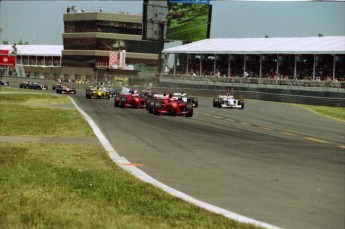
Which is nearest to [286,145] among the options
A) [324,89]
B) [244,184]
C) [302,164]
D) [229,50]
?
[302,164]

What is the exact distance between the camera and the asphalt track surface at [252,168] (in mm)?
7277

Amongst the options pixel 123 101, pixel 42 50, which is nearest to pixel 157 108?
pixel 123 101

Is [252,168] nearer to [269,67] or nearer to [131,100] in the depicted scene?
[131,100]

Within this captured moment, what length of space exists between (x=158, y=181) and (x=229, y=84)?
49379 millimetres

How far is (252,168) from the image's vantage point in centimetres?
1091

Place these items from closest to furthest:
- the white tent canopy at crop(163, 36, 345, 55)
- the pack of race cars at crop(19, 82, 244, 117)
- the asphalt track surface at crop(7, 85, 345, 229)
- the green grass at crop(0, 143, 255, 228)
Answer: the green grass at crop(0, 143, 255, 228), the asphalt track surface at crop(7, 85, 345, 229), the pack of race cars at crop(19, 82, 244, 117), the white tent canopy at crop(163, 36, 345, 55)

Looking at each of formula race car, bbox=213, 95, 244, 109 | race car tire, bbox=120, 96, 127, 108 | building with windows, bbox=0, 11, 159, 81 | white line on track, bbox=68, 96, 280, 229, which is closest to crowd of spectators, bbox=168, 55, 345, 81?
formula race car, bbox=213, 95, 244, 109

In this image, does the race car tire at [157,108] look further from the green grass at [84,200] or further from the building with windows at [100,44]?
the building with windows at [100,44]

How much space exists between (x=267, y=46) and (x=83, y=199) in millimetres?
57893

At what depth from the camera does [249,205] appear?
741cm

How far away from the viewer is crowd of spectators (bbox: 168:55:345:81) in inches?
2168

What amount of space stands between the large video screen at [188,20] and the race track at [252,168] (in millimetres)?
57337

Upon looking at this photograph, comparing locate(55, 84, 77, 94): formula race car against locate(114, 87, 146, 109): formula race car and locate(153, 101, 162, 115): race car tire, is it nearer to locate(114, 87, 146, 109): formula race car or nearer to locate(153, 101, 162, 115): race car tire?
locate(114, 87, 146, 109): formula race car

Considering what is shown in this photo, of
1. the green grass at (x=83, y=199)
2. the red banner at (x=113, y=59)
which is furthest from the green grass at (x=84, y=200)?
the red banner at (x=113, y=59)
